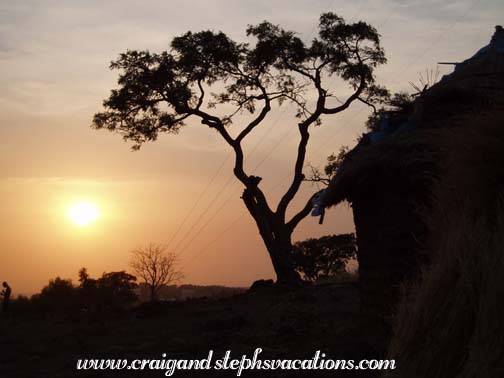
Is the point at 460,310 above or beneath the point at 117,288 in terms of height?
beneath

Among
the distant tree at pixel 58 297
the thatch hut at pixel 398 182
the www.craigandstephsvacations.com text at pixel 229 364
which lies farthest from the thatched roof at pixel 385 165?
the distant tree at pixel 58 297

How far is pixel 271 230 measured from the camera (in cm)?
2297

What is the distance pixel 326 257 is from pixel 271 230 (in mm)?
13295

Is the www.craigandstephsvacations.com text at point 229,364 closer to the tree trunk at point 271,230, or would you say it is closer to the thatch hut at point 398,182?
the thatch hut at point 398,182

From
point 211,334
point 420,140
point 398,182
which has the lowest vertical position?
point 211,334

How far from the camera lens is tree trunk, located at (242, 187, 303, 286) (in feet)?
73.9

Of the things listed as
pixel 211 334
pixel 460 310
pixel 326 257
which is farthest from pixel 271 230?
pixel 460 310

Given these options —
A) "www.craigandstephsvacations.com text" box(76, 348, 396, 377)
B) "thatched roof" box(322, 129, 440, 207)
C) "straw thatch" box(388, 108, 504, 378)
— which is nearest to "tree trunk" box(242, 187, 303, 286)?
"www.craigandstephsvacations.com text" box(76, 348, 396, 377)

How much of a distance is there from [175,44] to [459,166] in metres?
19.8

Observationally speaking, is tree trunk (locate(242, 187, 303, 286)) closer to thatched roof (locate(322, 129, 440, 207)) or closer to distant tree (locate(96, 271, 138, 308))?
distant tree (locate(96, 271, 138, 308))

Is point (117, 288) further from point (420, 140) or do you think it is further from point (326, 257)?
point (420, 140)

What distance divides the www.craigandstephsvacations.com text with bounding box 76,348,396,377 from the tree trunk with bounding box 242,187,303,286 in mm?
11650

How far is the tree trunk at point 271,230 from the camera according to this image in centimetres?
2252

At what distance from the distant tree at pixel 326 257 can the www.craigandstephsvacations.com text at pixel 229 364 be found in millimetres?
24447
